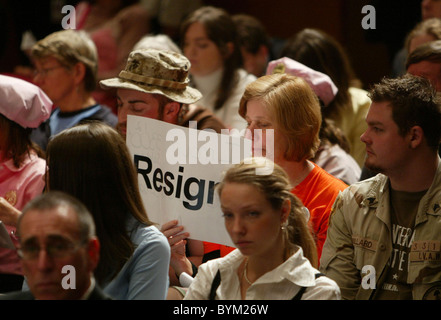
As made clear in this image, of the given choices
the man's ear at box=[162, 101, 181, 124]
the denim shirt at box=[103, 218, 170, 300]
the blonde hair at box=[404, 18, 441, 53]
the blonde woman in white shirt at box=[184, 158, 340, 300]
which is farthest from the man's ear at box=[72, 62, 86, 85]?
the blonde woman in white shirt at box=[184, 158, 340, 300]

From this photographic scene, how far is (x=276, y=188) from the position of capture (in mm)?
2525

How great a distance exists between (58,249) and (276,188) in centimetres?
77

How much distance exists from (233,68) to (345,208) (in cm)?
255

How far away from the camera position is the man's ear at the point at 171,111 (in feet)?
12.4

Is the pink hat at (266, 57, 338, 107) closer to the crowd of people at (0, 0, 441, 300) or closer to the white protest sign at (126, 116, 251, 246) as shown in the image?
the crowd of people at (0, 0, 441, 300)

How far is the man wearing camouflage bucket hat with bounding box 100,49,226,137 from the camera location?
375 centimetres

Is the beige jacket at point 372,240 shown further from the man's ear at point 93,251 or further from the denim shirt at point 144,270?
the man's ear at point 93,251

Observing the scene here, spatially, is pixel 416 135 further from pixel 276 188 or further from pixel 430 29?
pixel 430 29

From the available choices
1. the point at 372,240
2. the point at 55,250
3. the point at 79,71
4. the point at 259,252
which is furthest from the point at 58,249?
the point at 79,71

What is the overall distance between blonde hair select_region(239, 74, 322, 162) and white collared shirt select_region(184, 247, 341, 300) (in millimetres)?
950


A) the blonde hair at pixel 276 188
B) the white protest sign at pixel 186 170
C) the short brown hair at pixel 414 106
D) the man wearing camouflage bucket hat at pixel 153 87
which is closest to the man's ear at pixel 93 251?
the blonde hair at pixel 276 188

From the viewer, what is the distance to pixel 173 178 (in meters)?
3.13
